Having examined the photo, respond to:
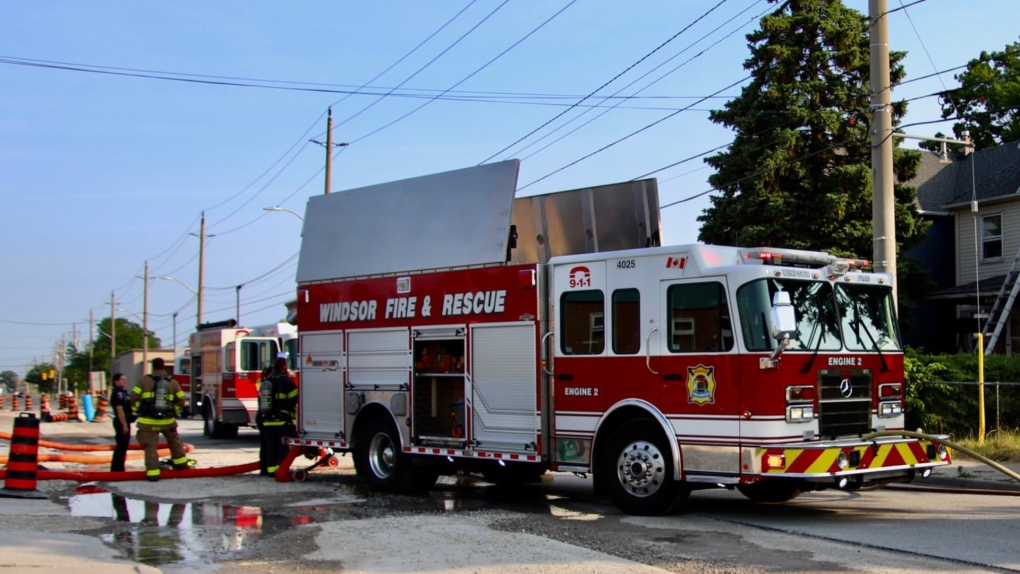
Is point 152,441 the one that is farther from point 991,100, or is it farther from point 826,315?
point 991,100

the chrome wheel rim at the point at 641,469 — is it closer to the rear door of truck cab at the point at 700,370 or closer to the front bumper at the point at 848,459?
the rear door of truck cab at the point at 700,370

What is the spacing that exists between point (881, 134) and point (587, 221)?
521 centimetres

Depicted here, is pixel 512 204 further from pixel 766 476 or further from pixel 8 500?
pixel 8 500

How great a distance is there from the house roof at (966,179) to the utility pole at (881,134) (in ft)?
51.1

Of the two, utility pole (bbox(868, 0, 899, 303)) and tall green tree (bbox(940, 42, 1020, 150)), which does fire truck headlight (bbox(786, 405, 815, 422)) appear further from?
tall green tree (bbox(940, 42, 1020, 150))

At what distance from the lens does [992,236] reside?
29.1 m

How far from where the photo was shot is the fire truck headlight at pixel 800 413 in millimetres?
9172

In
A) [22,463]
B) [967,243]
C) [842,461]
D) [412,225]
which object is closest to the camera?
[842,461]

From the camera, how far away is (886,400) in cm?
1025

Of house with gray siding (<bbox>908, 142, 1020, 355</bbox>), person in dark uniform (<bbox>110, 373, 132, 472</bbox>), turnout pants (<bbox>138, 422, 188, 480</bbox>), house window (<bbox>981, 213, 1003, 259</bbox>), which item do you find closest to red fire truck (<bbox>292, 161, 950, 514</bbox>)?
turnout pants (<bbox>138, 422, 188, 480</bbox>)

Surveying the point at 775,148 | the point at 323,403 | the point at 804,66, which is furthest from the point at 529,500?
the point at 804,66

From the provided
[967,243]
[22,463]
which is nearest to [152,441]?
[22,463]

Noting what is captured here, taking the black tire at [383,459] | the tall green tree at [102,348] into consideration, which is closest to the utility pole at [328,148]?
the black tire at [383,459]

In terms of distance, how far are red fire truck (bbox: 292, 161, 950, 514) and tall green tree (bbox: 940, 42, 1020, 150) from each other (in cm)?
→ 3114
